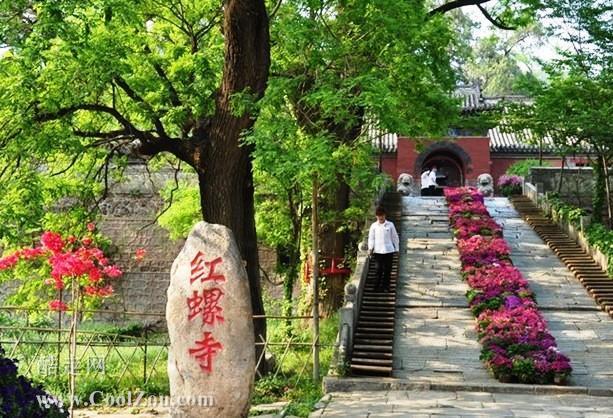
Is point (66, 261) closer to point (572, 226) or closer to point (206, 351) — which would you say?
point (206, 351)

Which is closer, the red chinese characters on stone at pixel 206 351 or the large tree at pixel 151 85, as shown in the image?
the red chinese characters on stone at pixel 206 351

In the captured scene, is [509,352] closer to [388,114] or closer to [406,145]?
[388,114]

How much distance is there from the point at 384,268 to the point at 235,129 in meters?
4.18

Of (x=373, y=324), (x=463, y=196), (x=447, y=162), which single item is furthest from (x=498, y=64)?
(x=373, y=324)

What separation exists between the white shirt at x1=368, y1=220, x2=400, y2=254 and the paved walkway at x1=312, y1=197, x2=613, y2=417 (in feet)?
3.77

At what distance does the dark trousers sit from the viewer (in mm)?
13562

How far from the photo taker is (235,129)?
433 inches

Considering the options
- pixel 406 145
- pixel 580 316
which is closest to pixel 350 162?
pixel 580 316

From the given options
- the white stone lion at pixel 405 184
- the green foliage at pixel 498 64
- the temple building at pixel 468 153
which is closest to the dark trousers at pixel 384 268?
the white stone lion at pixel 405 184

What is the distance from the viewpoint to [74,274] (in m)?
11.1

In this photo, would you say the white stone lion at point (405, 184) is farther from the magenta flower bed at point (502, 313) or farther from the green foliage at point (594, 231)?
the magenta flower bed at point (502, 313)

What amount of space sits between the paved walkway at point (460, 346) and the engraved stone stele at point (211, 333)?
1.88 metres

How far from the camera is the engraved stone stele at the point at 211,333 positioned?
727 centimetres

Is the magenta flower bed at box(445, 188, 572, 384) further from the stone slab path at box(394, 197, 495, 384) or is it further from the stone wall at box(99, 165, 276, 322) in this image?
the stone wall at box(99, 165, 276, 322)
